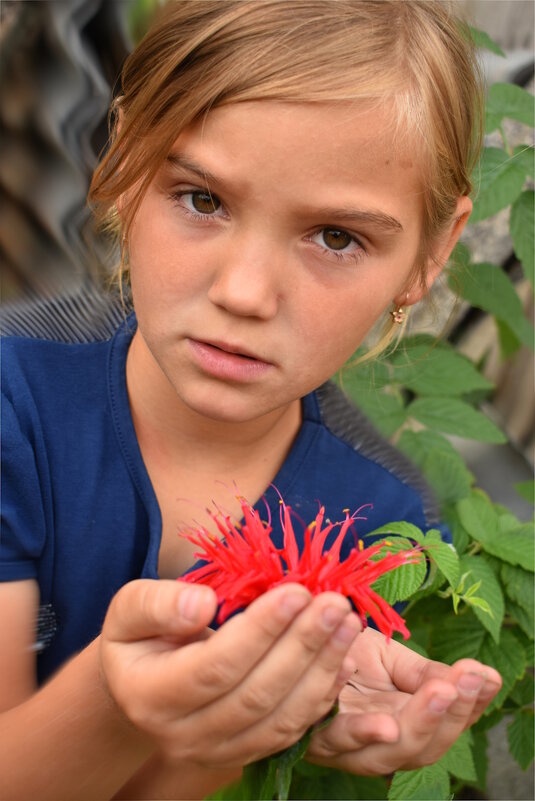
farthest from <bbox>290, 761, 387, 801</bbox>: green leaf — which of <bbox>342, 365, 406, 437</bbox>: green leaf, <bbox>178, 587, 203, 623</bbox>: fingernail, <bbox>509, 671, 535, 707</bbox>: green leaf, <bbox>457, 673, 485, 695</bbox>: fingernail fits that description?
<bbox>178, 587, 203, 623</bbox>: fingernail

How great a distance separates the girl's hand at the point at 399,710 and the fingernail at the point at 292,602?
7.3 inches

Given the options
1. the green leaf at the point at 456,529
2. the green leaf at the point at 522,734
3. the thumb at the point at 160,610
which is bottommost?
the green leaf at the point at 522,734

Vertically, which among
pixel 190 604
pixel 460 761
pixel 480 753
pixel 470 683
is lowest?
pixel 480 753

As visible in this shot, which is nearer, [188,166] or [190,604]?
[190,604]

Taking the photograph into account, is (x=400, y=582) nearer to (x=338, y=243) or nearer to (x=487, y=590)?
(x=487, y=590)

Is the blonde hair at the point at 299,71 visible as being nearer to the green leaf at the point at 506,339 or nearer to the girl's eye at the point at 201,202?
the girl's eye at the point at 201,202

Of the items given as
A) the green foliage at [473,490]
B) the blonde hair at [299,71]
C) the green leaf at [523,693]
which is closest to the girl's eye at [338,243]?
the blonde hair at [299,71]

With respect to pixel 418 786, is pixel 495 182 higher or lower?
higher

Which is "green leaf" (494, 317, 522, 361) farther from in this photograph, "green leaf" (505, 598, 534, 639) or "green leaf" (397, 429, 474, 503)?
"green leaf" (505, 598, 534, 639)

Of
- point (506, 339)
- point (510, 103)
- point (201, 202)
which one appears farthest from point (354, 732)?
point (506, 339)

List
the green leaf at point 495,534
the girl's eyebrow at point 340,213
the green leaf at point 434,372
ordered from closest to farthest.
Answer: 1. the girl's eyebrow at point 340,213
2. the green leaf at point 495,534
3. the green leaf at point 434,372

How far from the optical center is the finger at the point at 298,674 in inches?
24.0

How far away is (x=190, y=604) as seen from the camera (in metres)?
0.63

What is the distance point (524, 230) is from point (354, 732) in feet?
3.20
